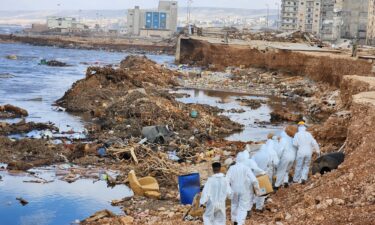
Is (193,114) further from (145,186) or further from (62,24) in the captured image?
(62,24)

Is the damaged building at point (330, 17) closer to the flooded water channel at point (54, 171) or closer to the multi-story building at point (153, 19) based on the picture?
the flooded water channel at point (54, 171)

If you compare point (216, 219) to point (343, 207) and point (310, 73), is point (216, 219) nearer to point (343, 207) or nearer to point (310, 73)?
point (343, 207)

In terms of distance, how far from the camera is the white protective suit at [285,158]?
41.7 feet

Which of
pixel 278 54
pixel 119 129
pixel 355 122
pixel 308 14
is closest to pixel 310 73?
pixel 278 54

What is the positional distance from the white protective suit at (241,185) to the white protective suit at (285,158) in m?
2.51

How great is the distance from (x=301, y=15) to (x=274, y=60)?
6283 centimetres

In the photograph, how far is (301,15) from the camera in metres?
107

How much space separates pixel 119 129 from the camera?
21406 mm

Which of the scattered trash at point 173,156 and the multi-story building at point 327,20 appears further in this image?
the multi-story building at point 327,20

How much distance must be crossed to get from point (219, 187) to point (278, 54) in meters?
37.8

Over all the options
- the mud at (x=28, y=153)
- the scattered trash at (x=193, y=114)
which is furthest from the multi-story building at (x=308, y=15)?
the mud at (x=28, y=153)

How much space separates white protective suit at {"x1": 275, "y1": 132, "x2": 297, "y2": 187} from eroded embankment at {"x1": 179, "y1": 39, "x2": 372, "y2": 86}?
1933 cm

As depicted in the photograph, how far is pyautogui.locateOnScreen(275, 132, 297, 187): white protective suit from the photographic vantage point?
12.7m

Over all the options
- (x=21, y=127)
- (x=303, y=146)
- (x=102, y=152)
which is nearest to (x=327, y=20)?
(x=21, y=127)
